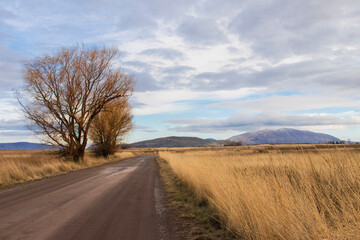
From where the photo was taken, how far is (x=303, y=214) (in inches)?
154

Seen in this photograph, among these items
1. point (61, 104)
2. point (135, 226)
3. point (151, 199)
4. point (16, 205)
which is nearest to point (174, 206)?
point (151, 199)

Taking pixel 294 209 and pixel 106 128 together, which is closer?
pixel 294 209

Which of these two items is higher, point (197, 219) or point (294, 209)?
point (294, 209)

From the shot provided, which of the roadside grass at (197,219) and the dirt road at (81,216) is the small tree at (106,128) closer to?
the dirt road at (81,216)

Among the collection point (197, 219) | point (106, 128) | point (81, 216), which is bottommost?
point (197, 219)

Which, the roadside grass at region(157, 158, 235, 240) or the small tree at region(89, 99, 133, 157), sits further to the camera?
the small tree at region(89, 99, 133, 157)

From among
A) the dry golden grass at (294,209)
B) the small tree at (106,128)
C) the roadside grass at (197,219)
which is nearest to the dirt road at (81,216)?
the roadside grass at (197,219)

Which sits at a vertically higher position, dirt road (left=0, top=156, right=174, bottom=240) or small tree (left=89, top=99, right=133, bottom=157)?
small tree (left=89, top=99, right=133, bottom=157)

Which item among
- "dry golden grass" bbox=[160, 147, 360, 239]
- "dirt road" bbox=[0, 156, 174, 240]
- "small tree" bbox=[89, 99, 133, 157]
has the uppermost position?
"small tree" bbox=[89, 99, 133, 157]

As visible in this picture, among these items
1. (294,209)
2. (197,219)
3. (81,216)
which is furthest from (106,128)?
(294,209)

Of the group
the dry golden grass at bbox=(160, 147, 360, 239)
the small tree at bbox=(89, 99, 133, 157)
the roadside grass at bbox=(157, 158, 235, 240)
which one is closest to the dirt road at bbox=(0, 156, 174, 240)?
the roadside grass at bbox=(157, 158, 235, 240)

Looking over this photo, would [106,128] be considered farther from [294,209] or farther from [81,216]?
[294,209]

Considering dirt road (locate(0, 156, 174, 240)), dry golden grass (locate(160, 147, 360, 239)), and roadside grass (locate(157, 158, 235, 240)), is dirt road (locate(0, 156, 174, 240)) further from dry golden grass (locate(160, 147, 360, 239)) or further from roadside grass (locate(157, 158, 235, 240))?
dry golden grass (locate(160, 147, 360, 239))

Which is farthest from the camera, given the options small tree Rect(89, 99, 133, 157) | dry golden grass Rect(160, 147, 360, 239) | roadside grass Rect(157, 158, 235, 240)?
small tree Rect(89, 99, 133, 157)
